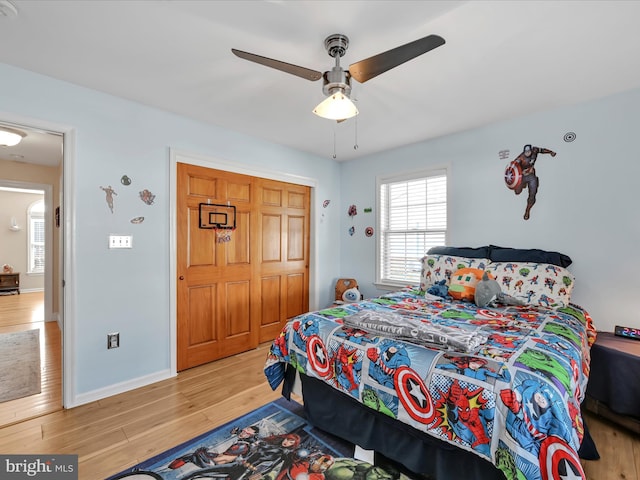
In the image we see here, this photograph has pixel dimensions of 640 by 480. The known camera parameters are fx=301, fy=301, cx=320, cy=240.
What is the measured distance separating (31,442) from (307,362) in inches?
70.9

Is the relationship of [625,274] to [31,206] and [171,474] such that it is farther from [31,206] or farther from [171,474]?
[31,206]

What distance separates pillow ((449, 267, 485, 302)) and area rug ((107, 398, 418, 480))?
1399 mm

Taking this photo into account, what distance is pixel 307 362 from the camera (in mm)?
1946

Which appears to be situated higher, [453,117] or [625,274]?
[453,117]

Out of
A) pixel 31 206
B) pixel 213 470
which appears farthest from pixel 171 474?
pixel 31 206

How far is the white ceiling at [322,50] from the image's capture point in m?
1.56

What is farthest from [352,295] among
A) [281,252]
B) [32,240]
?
[32,240]

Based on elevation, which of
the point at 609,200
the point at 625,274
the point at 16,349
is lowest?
the point at 16,349

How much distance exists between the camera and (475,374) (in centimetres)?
129

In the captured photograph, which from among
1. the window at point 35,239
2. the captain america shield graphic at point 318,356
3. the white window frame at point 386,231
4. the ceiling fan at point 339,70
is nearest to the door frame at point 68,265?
the ceiling fan at point 339,70

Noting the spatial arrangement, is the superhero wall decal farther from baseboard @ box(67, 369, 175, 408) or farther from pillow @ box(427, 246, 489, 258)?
baseboard @ box(67, 369, 175, 408)

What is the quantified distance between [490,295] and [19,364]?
179 inches

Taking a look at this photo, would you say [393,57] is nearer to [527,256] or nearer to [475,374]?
[475,374]

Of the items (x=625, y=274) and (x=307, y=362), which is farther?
(x=625, y=274)
